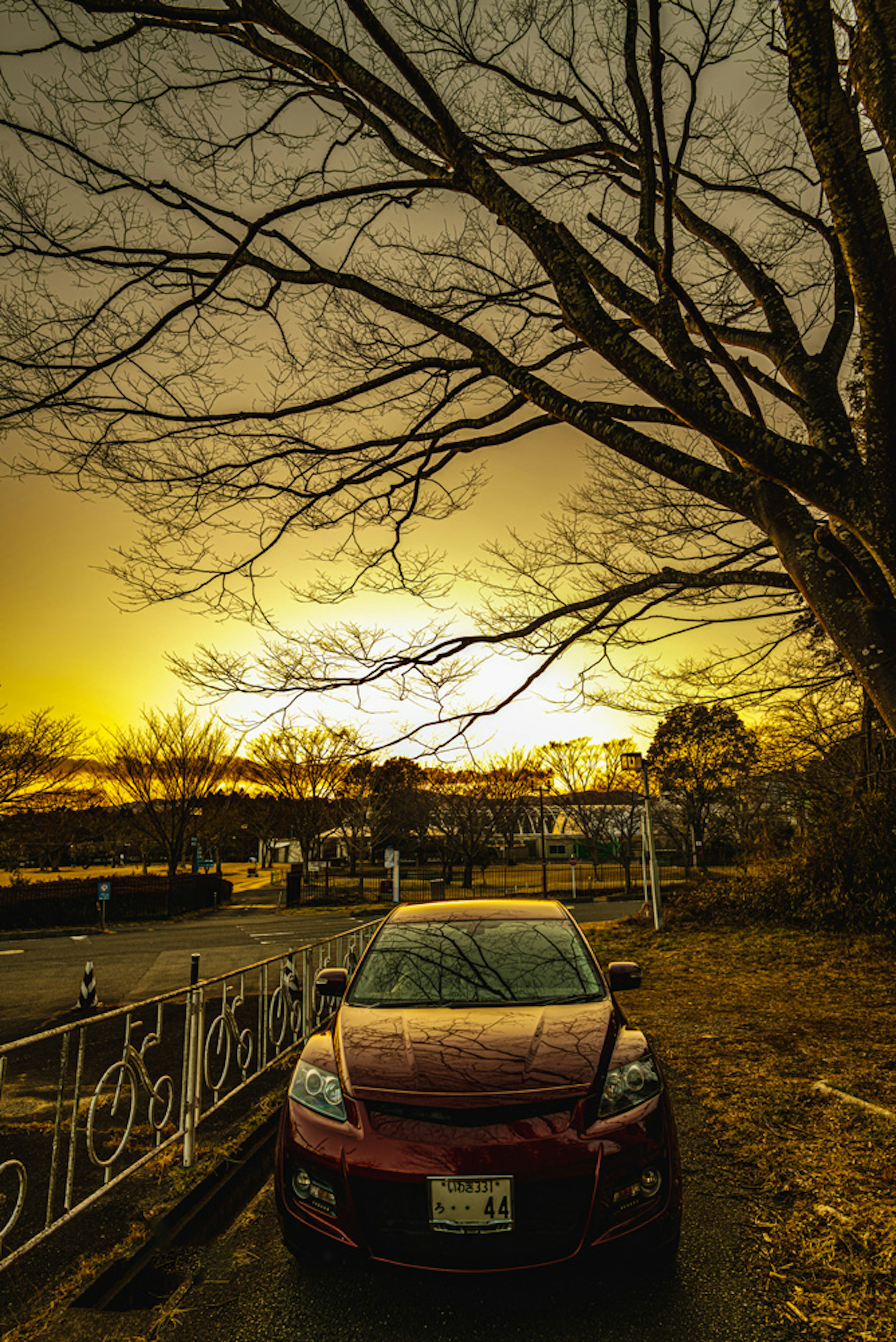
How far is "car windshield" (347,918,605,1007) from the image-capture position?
12.9 ft

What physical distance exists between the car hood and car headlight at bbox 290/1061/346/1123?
7cm

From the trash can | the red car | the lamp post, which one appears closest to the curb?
the red car

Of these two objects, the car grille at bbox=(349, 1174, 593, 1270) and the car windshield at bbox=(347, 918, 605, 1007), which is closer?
the car grille at bbox=(349, 1174, 593, 1270)

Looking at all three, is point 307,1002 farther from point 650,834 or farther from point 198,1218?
point 650,834

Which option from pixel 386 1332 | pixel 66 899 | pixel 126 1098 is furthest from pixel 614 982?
pixel 66 899

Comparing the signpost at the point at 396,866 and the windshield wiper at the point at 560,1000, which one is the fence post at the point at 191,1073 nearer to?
the windshield wiper at the point at 560,1000

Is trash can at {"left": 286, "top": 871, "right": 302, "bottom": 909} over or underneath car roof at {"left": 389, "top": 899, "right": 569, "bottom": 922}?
underneath

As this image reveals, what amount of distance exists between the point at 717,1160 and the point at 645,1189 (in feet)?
6.21

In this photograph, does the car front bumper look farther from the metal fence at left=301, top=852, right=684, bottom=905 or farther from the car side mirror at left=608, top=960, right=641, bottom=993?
the metal fence at left=301, top=852, right=684, bottom=905

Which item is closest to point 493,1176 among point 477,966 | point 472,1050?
point 472,1050

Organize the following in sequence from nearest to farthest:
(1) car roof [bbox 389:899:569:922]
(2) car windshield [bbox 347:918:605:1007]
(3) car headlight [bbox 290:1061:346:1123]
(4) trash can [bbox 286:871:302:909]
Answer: (3) car headlight [bbox 290:1061:346:1123], (2) car windshield [bbox 347:918:605:1007], (1) car roof [bbox 389:899:569:922], (4) trash can [bbox 286:871:302:909]

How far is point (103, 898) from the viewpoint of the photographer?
21953 mm

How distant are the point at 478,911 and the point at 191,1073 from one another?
207 cm

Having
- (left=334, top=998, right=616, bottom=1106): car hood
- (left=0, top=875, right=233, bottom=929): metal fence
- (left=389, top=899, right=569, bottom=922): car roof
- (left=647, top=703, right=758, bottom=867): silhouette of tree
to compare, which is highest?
(left=647, top=703, right=758, bottom=867): silhouette of tree
